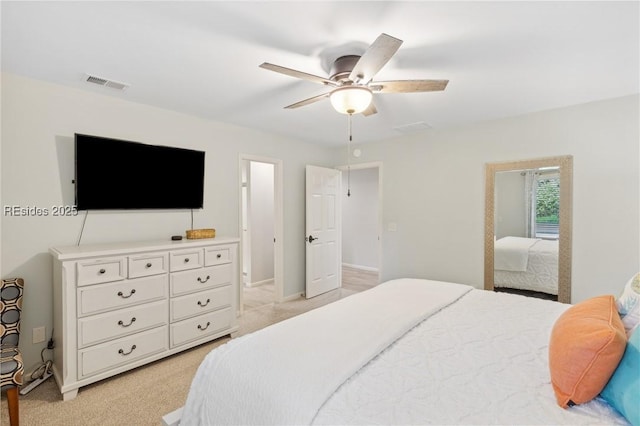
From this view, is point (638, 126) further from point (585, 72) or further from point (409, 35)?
point (409, 35)

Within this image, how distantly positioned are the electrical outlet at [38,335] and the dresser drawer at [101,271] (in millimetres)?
735

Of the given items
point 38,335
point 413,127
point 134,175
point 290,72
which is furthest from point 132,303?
point 413,127

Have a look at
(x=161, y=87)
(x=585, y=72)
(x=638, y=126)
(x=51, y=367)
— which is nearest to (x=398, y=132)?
(x=585, y=72)

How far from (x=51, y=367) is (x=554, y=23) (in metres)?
4.28

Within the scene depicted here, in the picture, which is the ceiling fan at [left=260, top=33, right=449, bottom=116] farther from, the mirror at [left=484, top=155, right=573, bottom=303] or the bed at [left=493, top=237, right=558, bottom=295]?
the bed at [left=493, top=237, right=558, bottom=295]

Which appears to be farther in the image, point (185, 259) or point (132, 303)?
point (185, 259)

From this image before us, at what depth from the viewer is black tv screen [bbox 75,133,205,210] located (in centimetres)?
256

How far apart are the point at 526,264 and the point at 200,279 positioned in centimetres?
345

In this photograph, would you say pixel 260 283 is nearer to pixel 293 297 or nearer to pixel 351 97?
pixel 293 297

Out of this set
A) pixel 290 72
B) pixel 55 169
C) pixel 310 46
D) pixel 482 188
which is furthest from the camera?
pixel 482 188

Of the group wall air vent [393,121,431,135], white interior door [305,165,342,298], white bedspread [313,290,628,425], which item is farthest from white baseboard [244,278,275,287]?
white bedspread [313,290,628,425]

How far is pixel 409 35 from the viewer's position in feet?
5.85

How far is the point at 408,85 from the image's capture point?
76.9 inches

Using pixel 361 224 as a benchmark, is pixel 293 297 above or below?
below
